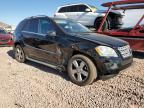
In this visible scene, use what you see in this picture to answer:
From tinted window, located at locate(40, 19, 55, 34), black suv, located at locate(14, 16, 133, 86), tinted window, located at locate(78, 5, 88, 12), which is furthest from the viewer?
tinted window, located at locate(78, 5, 88, 12)

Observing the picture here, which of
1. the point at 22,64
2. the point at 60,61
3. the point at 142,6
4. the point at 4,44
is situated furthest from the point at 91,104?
the point at 4,44

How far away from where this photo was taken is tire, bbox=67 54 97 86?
18.2ft

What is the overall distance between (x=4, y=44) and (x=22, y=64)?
6144mm

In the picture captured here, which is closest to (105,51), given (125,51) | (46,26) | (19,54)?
(125,51)

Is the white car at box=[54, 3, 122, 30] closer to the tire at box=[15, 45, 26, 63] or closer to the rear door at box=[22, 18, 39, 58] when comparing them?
the rear door at box=[22, 18, 39, 58]

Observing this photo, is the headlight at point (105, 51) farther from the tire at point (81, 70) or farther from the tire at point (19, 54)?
the tire at point (19, 54)

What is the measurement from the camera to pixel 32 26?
7754 millimetres

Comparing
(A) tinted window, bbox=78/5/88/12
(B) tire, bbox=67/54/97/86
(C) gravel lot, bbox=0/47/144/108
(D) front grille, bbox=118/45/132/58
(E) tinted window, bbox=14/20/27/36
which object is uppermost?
(A) tinted window, bbox=78/5/88/12

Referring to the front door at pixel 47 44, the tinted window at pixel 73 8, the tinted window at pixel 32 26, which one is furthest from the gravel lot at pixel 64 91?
the tinted window at pixel 73 8

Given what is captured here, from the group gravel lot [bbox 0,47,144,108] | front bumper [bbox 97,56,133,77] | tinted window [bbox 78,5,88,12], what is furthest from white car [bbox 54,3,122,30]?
front bumper [bbox 97,56,133,77]

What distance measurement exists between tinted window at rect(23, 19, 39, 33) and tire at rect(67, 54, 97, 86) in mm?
2107

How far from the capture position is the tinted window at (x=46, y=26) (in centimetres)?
679

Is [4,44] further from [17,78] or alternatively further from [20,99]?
[20,99]

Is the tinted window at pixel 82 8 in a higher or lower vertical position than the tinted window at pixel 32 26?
higher
